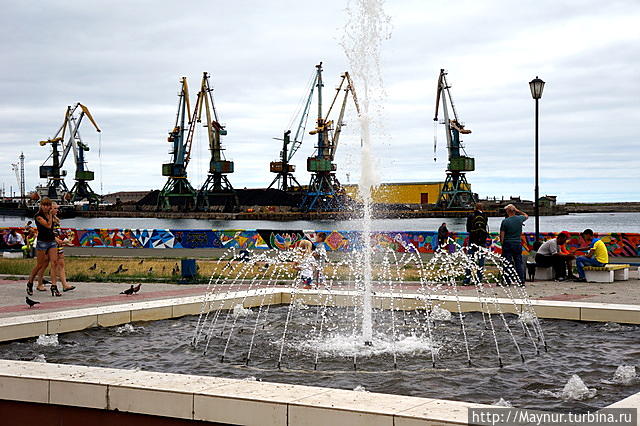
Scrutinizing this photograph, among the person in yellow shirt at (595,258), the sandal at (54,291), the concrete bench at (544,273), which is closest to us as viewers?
the sandal at (54,291)

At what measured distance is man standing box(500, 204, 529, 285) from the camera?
48.8 ft

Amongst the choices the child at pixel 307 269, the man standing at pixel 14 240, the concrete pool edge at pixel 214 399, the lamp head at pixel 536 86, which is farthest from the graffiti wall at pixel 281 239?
the concrete pool edge at pixel 214 399

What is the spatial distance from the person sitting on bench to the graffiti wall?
5653 mm

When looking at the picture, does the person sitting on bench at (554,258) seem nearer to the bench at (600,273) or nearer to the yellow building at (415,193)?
the bench at (600,273)

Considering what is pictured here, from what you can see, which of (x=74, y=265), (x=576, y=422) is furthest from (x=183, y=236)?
(x=576, y=422)

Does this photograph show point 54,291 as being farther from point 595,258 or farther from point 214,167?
point 214,167

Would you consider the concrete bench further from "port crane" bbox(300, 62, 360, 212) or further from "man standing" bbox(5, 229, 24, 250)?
"port crane" bbox(300, 62, 360, 212)

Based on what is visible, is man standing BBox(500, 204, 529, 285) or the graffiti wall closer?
man standing BBox(500, 204, 529, 285)

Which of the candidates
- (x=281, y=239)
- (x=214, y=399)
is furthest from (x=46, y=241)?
(x=281, y=239)

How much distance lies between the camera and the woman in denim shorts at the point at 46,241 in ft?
43.1

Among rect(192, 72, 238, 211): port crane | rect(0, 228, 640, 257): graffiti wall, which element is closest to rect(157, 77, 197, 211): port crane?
rect(192, 72, 238, 211): port crane

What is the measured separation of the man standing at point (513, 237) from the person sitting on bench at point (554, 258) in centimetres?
204

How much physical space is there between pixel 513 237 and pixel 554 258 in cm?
259

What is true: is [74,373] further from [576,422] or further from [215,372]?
[576,422]
